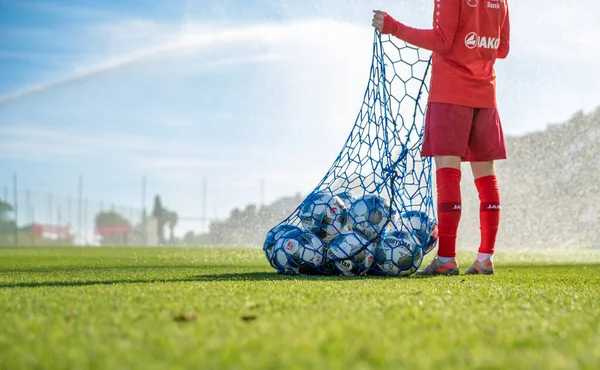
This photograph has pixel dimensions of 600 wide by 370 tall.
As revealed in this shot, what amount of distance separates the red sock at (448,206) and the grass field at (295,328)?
4.65ft

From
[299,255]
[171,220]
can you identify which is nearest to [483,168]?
[299,255]

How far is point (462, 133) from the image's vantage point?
425 centimetres

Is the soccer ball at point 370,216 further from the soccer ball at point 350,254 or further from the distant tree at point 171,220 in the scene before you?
the distant tree at point 171,220

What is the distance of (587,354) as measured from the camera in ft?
4.68

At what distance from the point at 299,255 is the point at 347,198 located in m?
0.69

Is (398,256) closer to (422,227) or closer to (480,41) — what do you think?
(422,227)

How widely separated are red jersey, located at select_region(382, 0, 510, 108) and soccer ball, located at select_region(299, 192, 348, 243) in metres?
0.96

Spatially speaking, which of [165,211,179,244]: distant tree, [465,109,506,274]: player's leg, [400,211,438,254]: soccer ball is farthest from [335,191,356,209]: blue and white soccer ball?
[165,211,179,244]: distant tree

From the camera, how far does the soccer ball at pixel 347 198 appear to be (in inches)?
180

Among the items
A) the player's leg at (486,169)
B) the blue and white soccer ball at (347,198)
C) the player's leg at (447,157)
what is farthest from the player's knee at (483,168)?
the blue and white soccer ball at (347,198)

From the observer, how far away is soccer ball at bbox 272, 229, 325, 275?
4148 millimetres

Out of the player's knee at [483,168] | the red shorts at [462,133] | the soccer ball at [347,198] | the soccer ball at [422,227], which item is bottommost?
the soccer ball at [422,227]

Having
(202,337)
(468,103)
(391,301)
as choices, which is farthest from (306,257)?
(202,337)

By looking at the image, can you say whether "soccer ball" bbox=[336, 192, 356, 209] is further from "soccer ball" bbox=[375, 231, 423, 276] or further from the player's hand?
the player's hand
